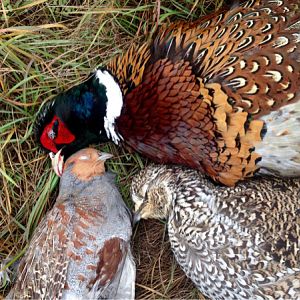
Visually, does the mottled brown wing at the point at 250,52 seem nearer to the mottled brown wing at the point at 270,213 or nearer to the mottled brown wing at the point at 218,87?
the mottled brown wing at the point at 218,87

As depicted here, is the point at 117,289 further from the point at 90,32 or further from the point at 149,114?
the point at 90,32

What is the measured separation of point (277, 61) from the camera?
2318 mm

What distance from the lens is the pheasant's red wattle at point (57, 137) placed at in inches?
108

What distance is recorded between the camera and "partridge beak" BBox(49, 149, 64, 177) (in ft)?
9.24

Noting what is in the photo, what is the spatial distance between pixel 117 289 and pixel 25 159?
0.81 meters

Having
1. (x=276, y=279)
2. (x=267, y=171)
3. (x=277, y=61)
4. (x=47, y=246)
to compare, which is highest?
(x=277, y=61)

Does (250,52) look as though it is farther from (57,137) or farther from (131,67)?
(57,137)

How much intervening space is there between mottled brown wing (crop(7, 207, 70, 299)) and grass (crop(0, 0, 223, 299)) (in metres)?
0.22

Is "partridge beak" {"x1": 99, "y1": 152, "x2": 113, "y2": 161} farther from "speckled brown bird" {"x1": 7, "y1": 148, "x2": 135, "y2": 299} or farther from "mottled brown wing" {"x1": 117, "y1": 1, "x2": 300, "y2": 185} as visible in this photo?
"mottled brown wing" {"x1": 117, "y1": 1, "x2": 300, "y2": 185}

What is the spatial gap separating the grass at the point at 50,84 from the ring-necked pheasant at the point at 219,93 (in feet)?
1.16

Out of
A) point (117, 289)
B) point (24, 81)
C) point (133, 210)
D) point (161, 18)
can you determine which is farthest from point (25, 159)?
point (161, 18)

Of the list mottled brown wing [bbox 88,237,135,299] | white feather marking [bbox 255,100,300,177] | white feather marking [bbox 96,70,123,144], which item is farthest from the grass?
white feather marking [bbox 255,100,300,177]

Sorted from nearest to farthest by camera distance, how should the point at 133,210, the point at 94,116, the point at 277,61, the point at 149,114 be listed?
the point at 277,61 → the point at 149,114 → the point at 94,116 → the point at 133,210

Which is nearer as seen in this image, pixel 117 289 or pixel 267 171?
pixel 267 171
